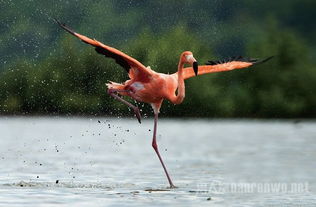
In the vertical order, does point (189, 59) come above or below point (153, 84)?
above

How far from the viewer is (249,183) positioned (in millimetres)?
15664

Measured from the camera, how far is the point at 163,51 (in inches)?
1983

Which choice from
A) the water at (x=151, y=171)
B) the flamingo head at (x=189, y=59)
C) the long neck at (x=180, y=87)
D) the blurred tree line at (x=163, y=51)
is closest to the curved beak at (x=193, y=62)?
the flamingo head at (x=189, y=59)

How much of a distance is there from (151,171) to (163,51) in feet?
108

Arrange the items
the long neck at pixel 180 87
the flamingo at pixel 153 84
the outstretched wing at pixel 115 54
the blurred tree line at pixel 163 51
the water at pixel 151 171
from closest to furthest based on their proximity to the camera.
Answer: the water at pixel 151 171
the outstretched wing at pixel 115 54
the long neck at pixel 180 87
the flamingo at pixel 153 84
the blurred tree line at pixel 163 51

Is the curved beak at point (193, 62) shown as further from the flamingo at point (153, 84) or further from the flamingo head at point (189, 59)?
the flamingo at point (153, 84)

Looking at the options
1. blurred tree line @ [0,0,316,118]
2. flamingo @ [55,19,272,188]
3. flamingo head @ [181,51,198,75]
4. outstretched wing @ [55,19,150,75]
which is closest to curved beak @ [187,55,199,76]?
flamingo head @ [181,51,198,75]

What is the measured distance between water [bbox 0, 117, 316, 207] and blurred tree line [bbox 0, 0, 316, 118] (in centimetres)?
1301

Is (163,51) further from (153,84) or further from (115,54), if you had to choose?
(115,54)

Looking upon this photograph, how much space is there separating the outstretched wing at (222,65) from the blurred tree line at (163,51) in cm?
2419

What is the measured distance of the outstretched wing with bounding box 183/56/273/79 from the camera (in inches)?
601

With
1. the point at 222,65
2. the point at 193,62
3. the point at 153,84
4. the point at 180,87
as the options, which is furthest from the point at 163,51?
the point at 193,62

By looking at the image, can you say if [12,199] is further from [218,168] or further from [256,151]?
[256,151]

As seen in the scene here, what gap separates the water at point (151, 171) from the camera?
1320cm
